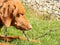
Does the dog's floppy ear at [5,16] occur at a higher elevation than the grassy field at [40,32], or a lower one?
higher

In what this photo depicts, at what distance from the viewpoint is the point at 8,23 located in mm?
6578

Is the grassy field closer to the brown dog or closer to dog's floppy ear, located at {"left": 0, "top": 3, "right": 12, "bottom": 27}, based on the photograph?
the brown dog

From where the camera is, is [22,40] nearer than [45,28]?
Yes

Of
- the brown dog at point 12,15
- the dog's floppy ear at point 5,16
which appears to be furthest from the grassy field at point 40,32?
the dog's floppy ear at point 5,16

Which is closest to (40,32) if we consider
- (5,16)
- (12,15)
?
(12,15)

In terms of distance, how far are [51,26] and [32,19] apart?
68 cm

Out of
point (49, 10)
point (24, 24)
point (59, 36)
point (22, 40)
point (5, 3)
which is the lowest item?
point (49, 10)

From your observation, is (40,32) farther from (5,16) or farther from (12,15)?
(5,16)

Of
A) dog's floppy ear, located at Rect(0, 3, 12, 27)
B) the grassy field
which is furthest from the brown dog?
the grassy field

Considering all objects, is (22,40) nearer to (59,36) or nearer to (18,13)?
(18,13)

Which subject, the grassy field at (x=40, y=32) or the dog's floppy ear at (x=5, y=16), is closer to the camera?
the dog's floppy ear at (x=5, y=16)

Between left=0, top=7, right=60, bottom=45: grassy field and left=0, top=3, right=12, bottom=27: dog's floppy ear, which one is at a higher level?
left=0, top=3, right=12, bottom=27: dog's floppy ear

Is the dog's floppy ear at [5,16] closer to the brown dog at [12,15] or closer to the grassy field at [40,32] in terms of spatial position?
the brown dog at [12,15]

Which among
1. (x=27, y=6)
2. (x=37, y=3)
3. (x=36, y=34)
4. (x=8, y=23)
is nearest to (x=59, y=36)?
(x=36, y=34)
